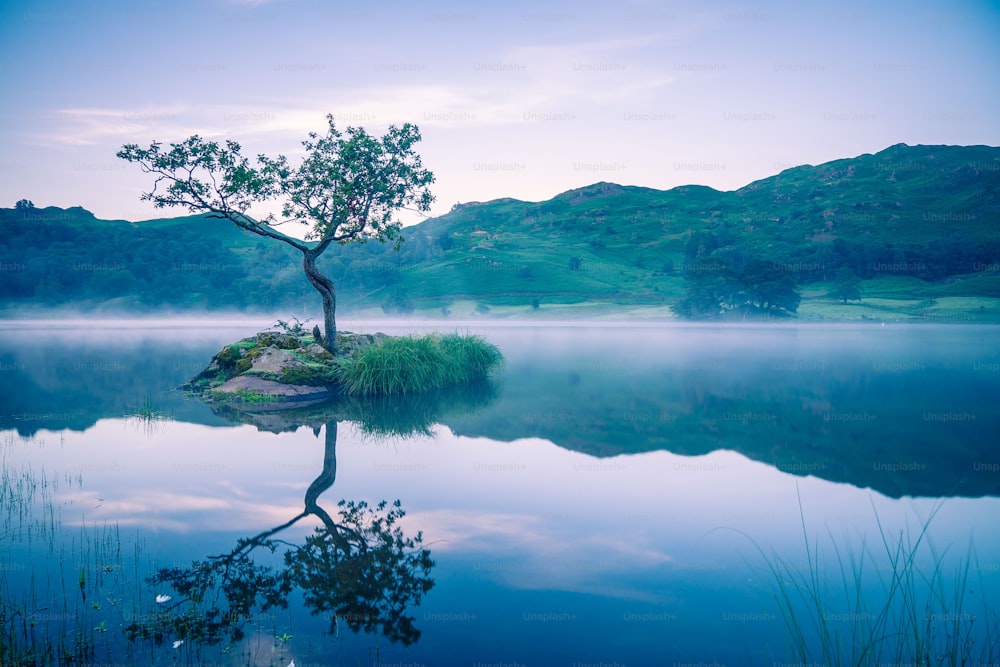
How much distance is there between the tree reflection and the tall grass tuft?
12.5 feet

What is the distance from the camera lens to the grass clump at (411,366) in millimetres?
22406

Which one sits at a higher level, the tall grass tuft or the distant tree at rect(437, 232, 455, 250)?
the distant tree at rect(437, 232, 455, 250)

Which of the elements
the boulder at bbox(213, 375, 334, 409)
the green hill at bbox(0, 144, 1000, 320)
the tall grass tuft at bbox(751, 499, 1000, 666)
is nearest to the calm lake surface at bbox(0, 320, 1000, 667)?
the tall grass tuft at bbox(751, 499, 1000, 666)

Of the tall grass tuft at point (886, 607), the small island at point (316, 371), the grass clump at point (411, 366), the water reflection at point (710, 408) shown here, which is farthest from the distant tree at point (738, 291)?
the tall grass tuft at point (886, 607)

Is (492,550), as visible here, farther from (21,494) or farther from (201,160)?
(201,160)

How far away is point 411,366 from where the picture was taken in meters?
23.4

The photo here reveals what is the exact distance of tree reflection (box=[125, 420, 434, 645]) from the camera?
5625 mm

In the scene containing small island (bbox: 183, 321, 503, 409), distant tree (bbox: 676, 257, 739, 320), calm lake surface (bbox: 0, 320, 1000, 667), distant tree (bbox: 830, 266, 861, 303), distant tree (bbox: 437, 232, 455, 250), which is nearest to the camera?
calm lake surface (bbox: 0, 320, 1000, 667)

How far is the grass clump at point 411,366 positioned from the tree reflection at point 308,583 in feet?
46.2

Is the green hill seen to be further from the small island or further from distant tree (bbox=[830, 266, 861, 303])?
the small island

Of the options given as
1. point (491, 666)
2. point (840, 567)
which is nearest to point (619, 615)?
point (491, 666)

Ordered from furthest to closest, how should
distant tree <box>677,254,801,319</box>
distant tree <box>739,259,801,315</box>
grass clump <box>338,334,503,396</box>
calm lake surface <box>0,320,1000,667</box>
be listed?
distant tree <box>677,254,801,319</box>
distant tree <box>739,259,801,315</box>
grass clump <box>338,334,503,396</box>
calm lake surface <box>0,320,1000,667</box>

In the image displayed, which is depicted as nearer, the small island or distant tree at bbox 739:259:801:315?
the small island

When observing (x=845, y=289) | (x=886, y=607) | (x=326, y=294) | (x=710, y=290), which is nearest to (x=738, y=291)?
(x=710, y=290)
